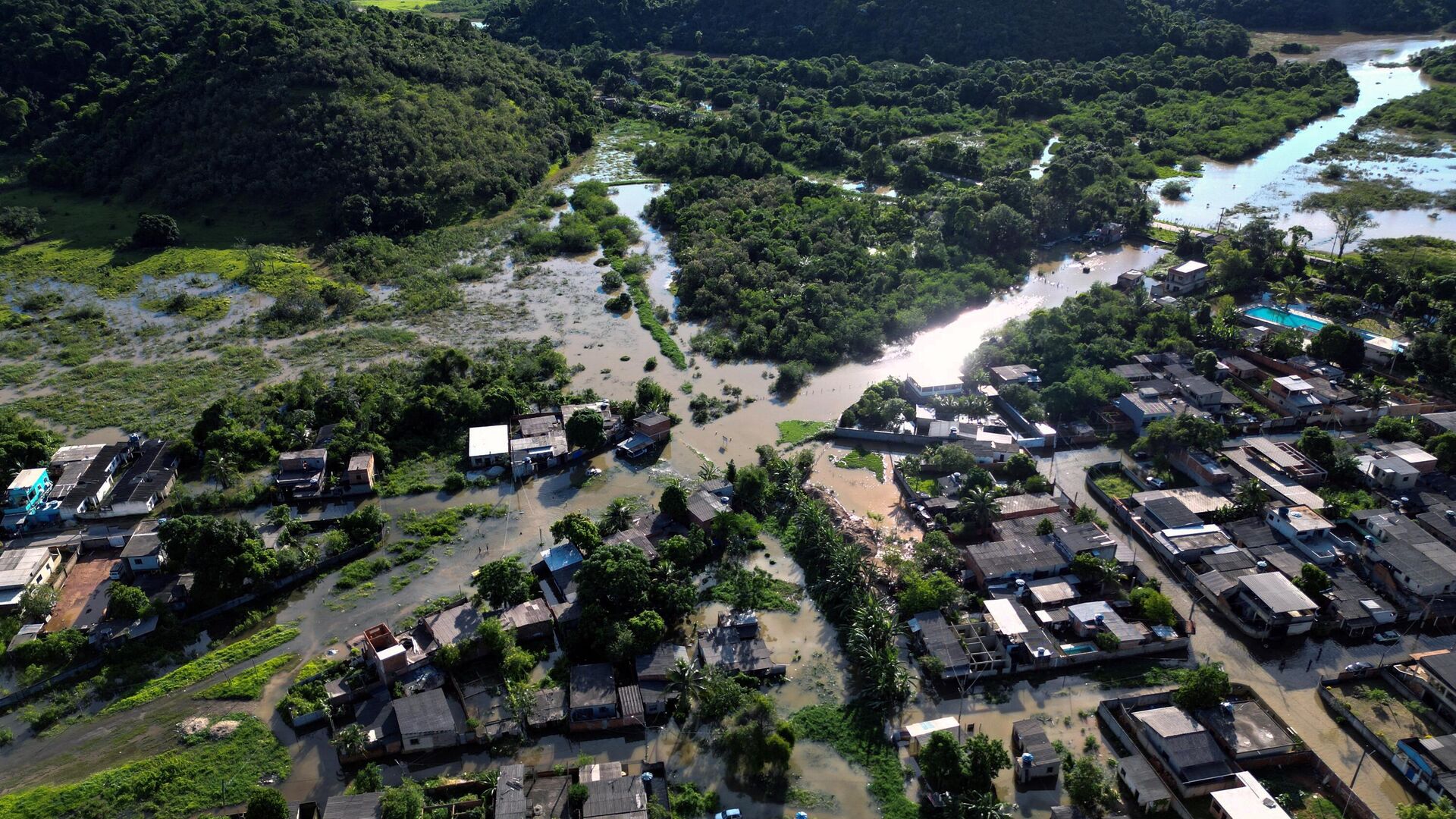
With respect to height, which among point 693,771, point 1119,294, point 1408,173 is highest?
point 1408,173

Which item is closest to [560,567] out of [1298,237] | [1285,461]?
[1285,461]

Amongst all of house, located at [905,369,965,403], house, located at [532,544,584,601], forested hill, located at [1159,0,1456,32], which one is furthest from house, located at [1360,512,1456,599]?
forested hill, located at [1159,0,1456,32]

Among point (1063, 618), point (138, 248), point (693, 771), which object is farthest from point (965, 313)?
point (138, 248)

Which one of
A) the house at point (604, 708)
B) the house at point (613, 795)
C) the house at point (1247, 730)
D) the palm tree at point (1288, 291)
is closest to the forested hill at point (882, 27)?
the palm tree at point (1288, 291)

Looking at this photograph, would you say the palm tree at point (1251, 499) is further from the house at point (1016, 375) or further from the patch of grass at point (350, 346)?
the patch of grass at point (350, 346)

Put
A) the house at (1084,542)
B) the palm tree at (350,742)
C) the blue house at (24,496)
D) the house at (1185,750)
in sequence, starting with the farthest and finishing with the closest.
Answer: the blue house at (24,496), the house at (1084,542), the palm tree at (350,742), the house at (1185,750)

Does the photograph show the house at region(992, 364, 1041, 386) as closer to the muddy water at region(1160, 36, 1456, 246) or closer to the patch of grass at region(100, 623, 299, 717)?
the muddy water at region(1160, 36, 1456, 246)

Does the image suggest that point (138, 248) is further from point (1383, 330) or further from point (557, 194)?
point (1383, 330)
